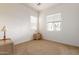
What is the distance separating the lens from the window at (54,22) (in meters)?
1.25

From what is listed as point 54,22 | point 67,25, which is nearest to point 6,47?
point 54,22

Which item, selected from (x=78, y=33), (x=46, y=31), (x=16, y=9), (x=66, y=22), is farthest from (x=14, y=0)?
(x=78, y=33)

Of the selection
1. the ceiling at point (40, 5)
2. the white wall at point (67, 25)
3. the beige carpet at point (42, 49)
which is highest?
the ceiling at point (40, 5)

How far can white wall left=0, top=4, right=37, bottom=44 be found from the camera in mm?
1227

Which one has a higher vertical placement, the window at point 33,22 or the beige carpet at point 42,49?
the window at point 33,22

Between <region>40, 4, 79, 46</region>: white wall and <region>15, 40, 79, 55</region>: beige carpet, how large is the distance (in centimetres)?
7

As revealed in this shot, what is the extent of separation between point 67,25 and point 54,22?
0.49 ft

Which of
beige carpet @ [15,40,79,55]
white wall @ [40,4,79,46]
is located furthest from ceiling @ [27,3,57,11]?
beige carpet @ [15,40,79,55]

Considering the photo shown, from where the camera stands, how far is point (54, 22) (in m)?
1.26

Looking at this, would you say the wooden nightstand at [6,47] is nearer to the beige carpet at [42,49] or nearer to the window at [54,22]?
the beige carpet at [42,49]

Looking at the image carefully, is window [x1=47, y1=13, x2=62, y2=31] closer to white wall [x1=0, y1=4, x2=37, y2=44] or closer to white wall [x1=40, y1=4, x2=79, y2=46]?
white wall [x1=40, y1=4, x2=79, y2=46]

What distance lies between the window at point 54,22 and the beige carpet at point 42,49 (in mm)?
166

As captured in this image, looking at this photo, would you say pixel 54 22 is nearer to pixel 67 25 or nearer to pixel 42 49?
pixel 67 25

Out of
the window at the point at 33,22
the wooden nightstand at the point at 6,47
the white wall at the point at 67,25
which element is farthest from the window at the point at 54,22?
the wooden nightstand at the point at 6,47
